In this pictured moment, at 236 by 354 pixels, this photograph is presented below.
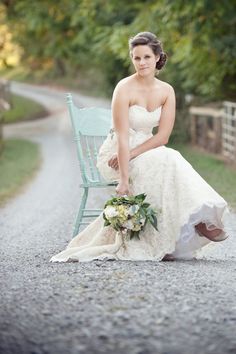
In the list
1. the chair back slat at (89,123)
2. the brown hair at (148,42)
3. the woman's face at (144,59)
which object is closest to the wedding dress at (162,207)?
the woman's face at (144,59)

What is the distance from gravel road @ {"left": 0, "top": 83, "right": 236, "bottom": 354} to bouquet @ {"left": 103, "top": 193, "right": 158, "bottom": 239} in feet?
1.06

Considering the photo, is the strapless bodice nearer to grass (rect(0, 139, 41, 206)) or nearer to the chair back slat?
the chair back slat

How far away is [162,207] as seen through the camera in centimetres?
662

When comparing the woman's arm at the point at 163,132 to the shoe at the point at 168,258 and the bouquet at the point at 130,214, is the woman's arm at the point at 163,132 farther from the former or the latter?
the shoe at the point at 168,258

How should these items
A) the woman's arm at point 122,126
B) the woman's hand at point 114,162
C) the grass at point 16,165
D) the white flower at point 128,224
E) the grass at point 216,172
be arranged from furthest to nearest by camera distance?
the grass at point 16,165 < the grass at point 216,172 < the woman's hand at point 114,162 < the woman's arm at point 122,126 < the white flower at point 128,224

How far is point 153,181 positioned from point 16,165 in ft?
46.2

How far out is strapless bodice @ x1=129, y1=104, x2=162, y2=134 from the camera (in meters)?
6.77

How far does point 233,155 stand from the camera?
1923 cm

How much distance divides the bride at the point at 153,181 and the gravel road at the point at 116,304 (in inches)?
8.0

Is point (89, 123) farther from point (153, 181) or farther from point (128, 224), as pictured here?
point (128, 224)

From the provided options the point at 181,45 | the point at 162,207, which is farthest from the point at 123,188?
the point at 181,45

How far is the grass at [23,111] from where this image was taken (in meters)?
38.0

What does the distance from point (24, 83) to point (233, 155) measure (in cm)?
4524

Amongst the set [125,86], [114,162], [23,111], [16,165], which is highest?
[125,86]
